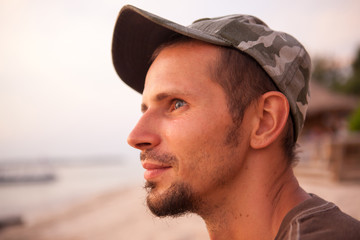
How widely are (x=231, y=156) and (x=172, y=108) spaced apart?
1.32 ft

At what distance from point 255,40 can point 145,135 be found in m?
0.75

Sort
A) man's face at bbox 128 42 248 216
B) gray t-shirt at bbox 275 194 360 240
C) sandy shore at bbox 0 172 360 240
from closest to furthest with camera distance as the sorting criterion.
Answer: gray t-shirt at bbox 275 194 360 240 → man's face at bbox 128 42 248 216 → sandy shore at bbox 0 172 360 240

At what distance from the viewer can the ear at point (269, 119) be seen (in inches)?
61.1

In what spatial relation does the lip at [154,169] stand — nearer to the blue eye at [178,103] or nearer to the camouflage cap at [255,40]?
the blue eye at [178,103]

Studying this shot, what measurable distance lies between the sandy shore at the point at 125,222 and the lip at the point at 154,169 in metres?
2.03

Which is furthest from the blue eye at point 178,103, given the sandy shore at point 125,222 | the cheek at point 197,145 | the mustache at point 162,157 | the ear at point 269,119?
the sandy shore at point 125,222

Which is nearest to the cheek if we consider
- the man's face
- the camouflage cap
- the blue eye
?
the man's face

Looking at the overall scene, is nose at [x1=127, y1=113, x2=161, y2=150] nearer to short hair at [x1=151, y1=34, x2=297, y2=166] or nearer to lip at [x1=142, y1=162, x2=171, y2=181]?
lip at [x1=142, y1=162, x2=171, y2=181]

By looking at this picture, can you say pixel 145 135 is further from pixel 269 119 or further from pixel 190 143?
pixel 269 119

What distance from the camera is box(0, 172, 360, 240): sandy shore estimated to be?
578 cm

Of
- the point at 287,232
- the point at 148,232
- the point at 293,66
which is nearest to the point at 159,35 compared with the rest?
the point at 293,66

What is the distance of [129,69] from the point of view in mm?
2150

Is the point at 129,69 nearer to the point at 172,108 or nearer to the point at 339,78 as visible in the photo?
the point at 172,108

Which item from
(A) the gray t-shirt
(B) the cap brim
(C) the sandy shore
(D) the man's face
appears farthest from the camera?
(C) the sandy shore
